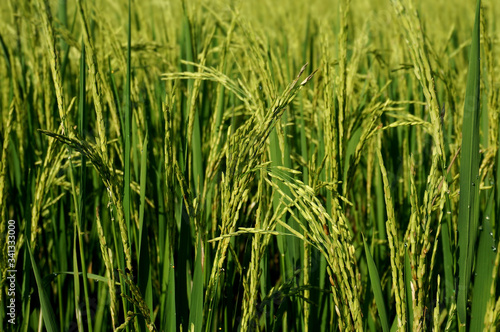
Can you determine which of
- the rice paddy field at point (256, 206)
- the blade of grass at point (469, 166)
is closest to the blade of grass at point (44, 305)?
the rice paddy field at point (256, 206)

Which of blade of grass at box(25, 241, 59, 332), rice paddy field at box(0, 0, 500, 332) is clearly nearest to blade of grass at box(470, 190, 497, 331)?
rice paddy field at box(0, 0, 500, 332)

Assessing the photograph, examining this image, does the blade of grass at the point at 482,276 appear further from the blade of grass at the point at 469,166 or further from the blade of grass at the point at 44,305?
the blade of grass at the point at 44,305

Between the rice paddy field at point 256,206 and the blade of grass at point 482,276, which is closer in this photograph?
the rice paddy field at point 256,206

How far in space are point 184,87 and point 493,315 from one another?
3.62 ft

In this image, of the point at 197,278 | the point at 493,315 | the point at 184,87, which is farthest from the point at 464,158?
the point at 184,87

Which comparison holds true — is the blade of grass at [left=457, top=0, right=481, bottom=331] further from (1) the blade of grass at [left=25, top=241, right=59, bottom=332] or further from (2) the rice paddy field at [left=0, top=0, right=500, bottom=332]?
(1) the blade of grass at [left=25, top=241, right=59, bottom=332]

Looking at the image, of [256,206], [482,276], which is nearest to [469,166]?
[482,276]

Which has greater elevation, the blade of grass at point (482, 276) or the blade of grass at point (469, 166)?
the blade of grass at point (469, 166)

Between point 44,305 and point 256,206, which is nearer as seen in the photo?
point 44,305

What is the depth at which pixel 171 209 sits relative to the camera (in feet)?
2.76

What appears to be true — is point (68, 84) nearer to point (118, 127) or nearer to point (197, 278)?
point (118, 127)

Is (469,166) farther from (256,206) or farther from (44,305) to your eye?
(44,305)

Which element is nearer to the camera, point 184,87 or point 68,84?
point 184,87

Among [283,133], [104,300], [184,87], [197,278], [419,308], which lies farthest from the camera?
[184,87]
